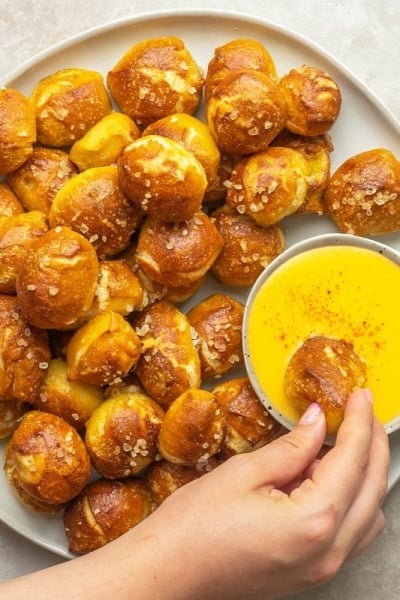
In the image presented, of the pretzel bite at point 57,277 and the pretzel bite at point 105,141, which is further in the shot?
the pretzel bite at point 105,141

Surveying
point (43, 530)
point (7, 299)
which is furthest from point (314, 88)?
point (43, 530)

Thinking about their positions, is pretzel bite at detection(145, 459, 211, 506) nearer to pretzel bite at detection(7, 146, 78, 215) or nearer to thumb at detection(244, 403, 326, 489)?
thumb at detection(244, 403, 326, 489)

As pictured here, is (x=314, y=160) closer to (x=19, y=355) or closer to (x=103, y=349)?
(x=103, y=349)

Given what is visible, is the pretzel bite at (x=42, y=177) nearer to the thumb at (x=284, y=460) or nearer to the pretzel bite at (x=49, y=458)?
the pretzel bite at (x=49, y=458)

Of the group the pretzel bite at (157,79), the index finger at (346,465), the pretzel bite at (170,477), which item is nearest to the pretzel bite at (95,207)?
the pretzel bite at (157,79)

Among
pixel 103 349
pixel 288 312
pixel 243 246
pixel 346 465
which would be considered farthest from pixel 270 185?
pixel 346 465

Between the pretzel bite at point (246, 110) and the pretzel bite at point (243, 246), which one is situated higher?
the pretzel bite at point (246, 110)
